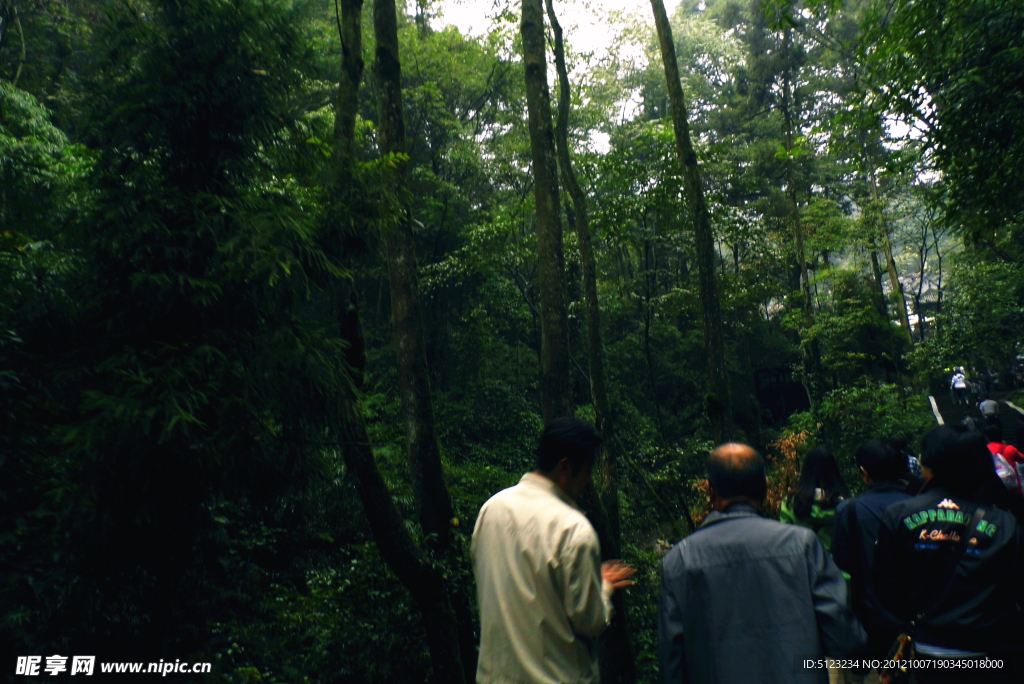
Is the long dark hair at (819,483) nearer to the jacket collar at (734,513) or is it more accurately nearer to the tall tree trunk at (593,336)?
the jacket collar at (734,513)

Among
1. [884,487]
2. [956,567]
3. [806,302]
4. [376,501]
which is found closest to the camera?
[956,567]

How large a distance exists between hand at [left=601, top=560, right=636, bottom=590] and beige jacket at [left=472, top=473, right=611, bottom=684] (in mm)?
61

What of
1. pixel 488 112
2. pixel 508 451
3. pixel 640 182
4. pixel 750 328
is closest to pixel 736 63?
pixel 750 328

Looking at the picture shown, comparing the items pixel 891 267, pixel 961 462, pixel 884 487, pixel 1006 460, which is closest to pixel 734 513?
pixel 961 462

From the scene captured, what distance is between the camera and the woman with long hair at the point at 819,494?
4.33m

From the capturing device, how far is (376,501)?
5582 millimetres

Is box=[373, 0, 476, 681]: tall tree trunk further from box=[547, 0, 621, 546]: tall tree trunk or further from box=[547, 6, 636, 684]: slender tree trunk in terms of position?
box=[547, 0, 621, 546]: tall tree trunk

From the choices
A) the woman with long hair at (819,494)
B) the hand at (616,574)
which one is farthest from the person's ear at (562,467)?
the woman with long hair at (819,494)

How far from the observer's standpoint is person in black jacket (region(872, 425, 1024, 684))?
2.69 m

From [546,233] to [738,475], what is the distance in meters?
5.86

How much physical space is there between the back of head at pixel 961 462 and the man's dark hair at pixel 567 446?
164 centimetres

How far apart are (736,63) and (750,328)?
42.9 ft

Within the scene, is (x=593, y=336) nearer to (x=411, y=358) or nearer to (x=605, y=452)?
(x=605, y=452)

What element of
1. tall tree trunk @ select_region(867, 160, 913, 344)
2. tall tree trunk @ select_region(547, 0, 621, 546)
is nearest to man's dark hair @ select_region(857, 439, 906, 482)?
tall tree trunk @ select_region(547, 0, 621, 546)
